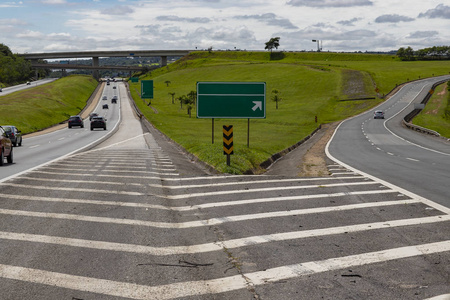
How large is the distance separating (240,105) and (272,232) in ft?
50.0

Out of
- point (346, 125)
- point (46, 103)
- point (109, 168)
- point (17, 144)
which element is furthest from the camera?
point (46, 103)

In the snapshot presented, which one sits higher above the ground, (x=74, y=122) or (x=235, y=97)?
(x=235, y=97)

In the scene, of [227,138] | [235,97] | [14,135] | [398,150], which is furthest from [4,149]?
[398,150]

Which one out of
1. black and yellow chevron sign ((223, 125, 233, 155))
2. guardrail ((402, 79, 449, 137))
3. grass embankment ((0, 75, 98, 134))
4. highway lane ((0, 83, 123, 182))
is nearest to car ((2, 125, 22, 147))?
highway lane ((0, 83, 123, 182))

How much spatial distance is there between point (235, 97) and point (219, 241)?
1586 cm

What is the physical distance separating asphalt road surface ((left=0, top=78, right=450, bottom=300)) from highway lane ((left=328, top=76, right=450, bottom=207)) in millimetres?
3020

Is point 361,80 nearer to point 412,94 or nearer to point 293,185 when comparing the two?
point 412,94

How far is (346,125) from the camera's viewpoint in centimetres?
6706

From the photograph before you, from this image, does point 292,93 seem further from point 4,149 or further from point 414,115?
point 4,149

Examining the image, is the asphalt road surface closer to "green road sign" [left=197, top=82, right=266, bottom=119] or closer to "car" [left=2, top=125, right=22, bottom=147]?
"green road sign" [left=197, top=82, right=266, bottom=119]

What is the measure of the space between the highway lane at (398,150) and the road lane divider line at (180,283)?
5.89m

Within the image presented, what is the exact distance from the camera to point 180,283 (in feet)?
21.7

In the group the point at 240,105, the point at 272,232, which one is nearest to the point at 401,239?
the point at 272,232

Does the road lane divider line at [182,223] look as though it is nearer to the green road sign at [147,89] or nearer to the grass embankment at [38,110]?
the grass embankment at [38,110]
